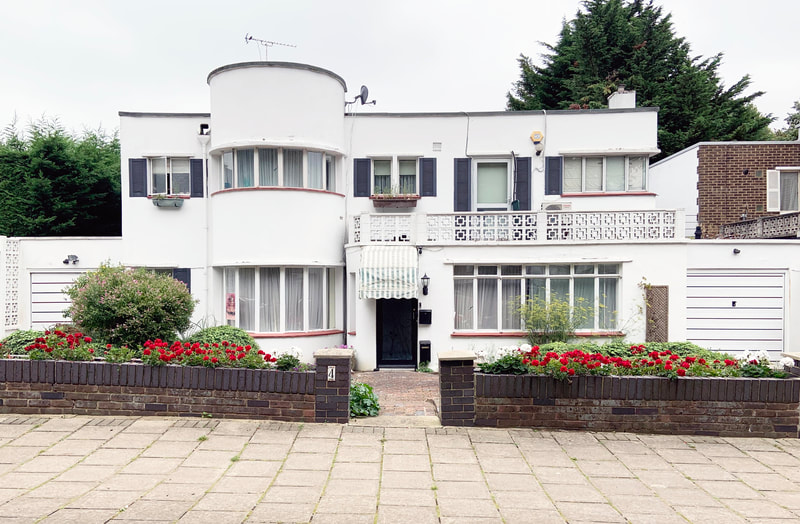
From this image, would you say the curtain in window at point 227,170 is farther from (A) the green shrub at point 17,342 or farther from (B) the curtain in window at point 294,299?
(A) the green shrub at point 17,342

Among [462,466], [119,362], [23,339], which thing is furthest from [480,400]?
[23,339]

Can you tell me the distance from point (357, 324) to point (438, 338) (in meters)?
2.17

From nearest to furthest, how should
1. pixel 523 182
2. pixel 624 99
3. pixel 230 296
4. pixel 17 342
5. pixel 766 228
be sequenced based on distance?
pixel 17 342 → pixel 230 296 → pixel 523 182 → pixel 766 228 → pixel 624 99

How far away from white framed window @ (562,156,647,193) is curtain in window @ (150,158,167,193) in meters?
11.8

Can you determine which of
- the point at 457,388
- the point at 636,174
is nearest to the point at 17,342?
the point at 457,388

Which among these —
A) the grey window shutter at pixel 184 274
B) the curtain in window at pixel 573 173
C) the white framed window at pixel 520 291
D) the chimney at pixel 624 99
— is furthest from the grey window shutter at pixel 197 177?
the chimney at pixel 624 99

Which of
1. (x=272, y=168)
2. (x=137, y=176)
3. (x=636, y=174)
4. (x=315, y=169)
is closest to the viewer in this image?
(x=272, y=168)

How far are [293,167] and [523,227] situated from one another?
637 centimetres

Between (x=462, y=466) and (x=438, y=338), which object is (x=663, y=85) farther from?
(x=462, y=466)

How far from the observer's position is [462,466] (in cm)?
698

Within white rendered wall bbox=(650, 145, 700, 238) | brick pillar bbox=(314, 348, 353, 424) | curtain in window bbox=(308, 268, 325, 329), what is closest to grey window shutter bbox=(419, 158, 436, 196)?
curtain in window bbox=(308, 268, 325, 329)

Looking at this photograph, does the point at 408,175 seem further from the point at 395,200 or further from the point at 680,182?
the point at 680,182

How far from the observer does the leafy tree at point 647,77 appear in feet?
98.9

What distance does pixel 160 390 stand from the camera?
850 centimetres
